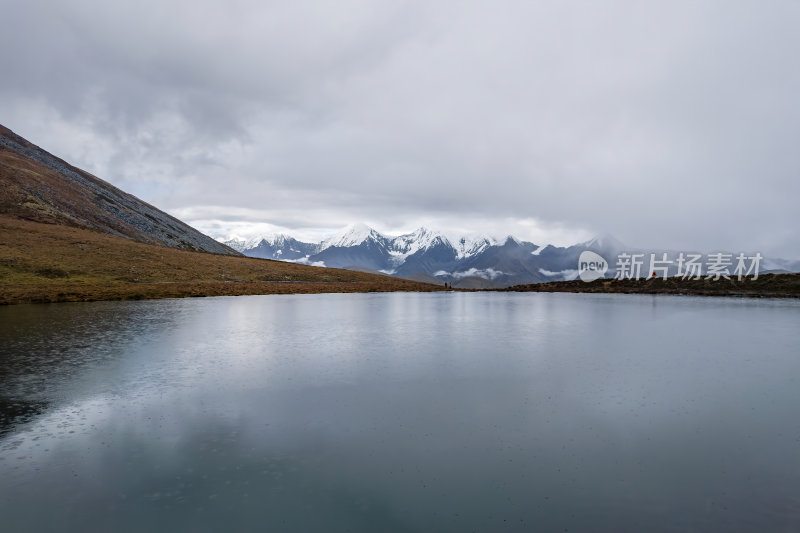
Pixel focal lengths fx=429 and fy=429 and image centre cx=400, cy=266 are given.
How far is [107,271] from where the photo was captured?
9312 cm

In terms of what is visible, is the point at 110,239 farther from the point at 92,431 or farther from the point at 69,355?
the point at 92,431

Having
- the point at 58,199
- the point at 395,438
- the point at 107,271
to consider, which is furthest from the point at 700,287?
the point at 58,199

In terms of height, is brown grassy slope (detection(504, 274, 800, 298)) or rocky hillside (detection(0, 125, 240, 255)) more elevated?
rocky hillside (detection(0, 125, 240, 255))

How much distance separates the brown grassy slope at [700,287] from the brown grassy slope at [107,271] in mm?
51960

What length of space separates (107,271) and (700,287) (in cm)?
14515

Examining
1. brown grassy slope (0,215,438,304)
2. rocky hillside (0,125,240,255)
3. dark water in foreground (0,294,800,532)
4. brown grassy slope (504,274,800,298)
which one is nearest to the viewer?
dark water in foreground (0,294,800,532)

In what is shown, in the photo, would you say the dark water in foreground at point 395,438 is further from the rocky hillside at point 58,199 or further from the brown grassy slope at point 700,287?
the rocky hillside at point 58,199

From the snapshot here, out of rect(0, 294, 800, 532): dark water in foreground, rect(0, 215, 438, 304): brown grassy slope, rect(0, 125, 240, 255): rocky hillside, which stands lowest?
rect(0, 294, 800, 532): dark water in foreground

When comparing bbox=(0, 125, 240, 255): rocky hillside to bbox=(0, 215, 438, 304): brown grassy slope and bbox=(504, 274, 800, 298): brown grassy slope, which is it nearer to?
bbox=(0, 215, 438, 304): brown grassy slope

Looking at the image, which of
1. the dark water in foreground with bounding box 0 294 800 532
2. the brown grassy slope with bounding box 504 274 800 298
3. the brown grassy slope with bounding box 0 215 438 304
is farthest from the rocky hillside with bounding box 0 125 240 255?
the brown grassy slope with bounding box 504 274 800 298

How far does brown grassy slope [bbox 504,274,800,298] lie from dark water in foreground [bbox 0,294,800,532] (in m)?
92.1

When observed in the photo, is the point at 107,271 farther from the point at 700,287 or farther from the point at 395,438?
the point at 700,287

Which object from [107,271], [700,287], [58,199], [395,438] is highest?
[58,199]

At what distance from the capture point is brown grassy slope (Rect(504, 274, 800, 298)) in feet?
336
